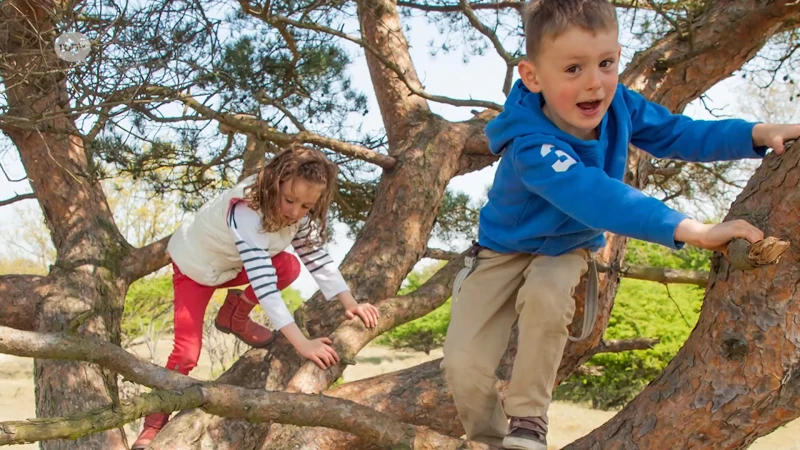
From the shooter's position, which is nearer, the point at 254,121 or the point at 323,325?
the point at 323,325

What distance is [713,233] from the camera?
1507 mm

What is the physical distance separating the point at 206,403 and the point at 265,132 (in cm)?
231

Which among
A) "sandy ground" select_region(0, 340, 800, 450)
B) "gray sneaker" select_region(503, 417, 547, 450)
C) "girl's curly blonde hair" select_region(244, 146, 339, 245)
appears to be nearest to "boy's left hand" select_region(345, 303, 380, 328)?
"girl's curly blonde hair" select_region(244, 146, 339, 245)

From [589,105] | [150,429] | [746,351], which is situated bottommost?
[746,351]

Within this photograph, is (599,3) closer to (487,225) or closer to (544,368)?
(487,225)

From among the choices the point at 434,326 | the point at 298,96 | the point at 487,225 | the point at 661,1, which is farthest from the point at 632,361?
the point at 487,225

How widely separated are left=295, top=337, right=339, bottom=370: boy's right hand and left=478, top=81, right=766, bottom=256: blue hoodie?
91 centimetres

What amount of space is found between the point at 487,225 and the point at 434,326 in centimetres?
763

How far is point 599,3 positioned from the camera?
1791 mm

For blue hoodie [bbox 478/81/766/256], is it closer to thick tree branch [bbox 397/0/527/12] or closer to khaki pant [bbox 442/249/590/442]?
khaki pant [bbox 442/249/590/442]

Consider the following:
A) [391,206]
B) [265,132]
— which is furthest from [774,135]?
[265,132]

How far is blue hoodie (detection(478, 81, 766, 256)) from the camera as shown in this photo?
1677mm

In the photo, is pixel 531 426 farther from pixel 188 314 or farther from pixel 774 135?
pixel 188 314

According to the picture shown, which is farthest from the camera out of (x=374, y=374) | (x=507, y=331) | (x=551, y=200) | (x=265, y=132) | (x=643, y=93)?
(x=374, y=374)
